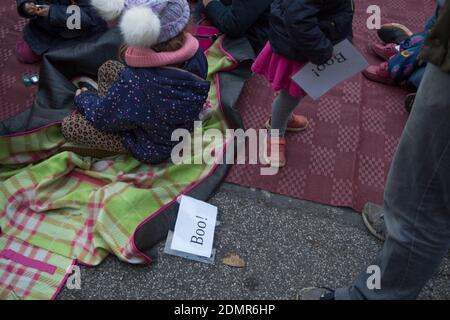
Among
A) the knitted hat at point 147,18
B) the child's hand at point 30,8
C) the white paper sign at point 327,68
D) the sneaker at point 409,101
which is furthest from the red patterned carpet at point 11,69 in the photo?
the sneaker at point 409,101

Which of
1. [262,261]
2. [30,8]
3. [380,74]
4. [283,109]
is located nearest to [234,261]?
[262,261]

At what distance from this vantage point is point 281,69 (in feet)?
5.30

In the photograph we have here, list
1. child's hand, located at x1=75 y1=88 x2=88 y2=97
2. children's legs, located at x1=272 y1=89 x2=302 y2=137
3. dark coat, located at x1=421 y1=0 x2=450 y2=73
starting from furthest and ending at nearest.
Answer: child's hand, located at x1=75 y1=88 x2=88 y2=97 → children's legs, located at x1=272 y1=89 x2=302 y2=137 → dark coat, located at x1=421 y1=0 x2=450 y2=73

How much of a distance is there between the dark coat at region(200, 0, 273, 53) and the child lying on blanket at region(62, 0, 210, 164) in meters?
0.50

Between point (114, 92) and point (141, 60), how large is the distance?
17 cm

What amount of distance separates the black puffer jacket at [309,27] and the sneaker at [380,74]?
828mm

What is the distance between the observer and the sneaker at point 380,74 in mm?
2301

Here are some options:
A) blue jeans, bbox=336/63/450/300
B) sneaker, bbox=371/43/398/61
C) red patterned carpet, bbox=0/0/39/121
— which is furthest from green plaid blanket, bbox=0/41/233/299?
sneaker, bbox=371/43/398/61

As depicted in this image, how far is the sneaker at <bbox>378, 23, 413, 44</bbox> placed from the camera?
2459 millimetres

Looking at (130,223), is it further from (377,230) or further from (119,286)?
(377,230)

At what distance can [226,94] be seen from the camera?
2.04 metres

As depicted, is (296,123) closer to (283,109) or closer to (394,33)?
(283,109)

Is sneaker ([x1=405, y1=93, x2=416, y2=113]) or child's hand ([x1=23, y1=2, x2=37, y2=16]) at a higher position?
child's hand ([x1=23, y1=2, x2=37, y2=16])

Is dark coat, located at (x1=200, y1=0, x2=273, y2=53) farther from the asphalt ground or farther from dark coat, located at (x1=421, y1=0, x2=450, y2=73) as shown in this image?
dark coat, located at (x1=421, y1=0, x2=450, y2=73)
